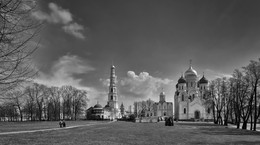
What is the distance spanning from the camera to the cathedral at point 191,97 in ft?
291

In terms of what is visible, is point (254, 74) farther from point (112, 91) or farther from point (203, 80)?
point (112, 91)

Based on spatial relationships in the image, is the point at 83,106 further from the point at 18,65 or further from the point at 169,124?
the point at 18,65

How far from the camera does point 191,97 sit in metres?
93.6

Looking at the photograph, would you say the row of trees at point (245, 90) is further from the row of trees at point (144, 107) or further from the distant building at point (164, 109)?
the row of trees at point (144, 107)

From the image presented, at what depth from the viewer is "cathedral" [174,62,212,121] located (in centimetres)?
8869

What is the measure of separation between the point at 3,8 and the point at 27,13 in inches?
28.6

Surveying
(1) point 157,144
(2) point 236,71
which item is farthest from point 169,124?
(1) point 157,144

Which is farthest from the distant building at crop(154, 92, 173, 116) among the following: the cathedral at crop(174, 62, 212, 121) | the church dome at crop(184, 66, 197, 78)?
the church dome at crop(184, 66, 197, 78)

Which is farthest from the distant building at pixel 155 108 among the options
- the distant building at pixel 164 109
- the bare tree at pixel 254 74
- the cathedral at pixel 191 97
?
the bare tree at pixel 254 74

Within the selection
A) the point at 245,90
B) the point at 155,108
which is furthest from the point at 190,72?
the point at 245,90

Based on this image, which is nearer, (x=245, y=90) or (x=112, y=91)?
(x=245, y=90)

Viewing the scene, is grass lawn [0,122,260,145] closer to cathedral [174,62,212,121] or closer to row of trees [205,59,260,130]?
row of trees [205,59,260,130]

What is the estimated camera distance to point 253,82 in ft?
114

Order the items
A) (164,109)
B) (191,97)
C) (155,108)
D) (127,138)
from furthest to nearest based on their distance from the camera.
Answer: (155,108)
(164,109)
(191,97)
(127,138)
